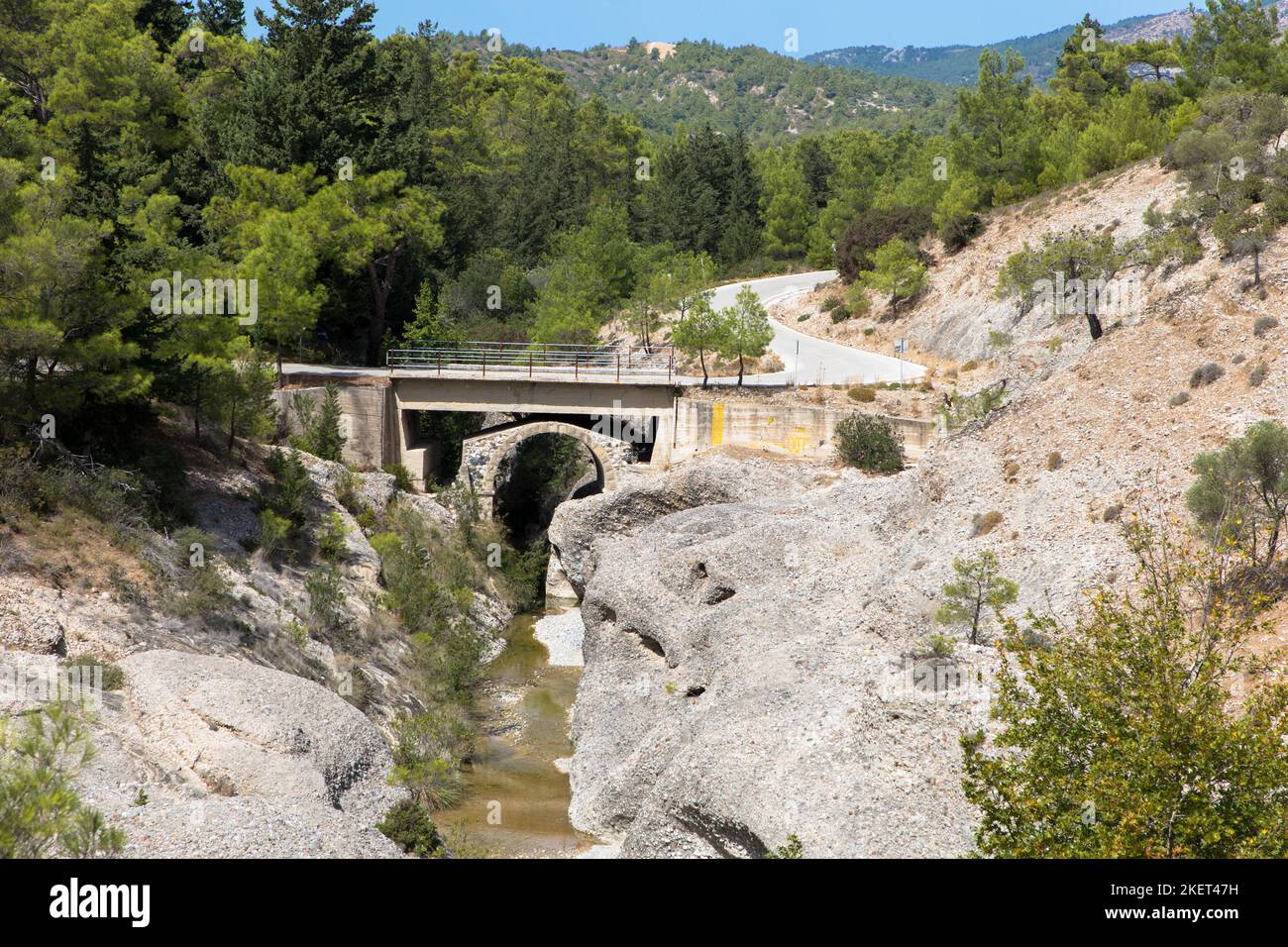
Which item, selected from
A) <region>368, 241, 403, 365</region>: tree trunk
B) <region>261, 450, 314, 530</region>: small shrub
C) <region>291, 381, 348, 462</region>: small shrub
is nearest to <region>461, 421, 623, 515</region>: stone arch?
<region>291, 381, 348, 462</region>: small shrub

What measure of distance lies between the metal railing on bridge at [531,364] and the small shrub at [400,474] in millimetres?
4044

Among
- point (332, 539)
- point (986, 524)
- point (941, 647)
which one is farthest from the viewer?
point (332, 539)

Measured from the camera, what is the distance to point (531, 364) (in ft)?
161

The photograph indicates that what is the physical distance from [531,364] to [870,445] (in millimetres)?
14508

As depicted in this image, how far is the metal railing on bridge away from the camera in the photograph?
47.9 meters

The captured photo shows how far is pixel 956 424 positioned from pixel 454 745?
18.9 m

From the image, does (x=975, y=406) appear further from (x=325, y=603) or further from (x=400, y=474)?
(x=400, y=474)

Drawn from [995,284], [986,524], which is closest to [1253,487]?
[986,524]

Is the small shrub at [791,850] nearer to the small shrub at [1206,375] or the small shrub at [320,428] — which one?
the small shrub at [1206,375]

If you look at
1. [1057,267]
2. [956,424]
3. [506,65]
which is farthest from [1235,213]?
[506,65]

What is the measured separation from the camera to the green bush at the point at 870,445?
41.5m

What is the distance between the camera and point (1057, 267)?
1630 inches

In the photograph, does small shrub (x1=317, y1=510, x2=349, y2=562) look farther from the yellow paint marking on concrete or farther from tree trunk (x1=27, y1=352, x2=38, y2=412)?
the yellow paint marking on concrete
